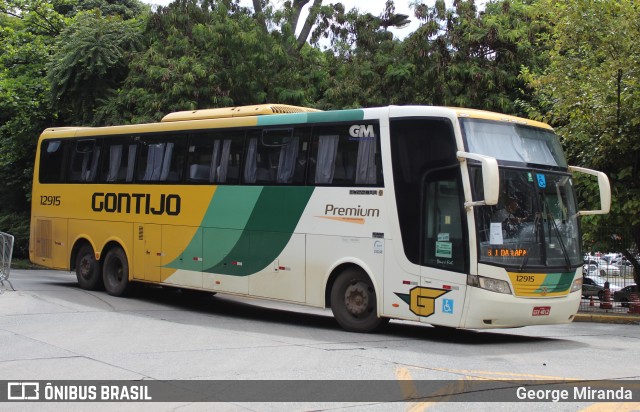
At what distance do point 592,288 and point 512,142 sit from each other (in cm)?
891

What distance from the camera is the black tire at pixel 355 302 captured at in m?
12.6

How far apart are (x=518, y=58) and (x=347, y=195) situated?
42.2ft

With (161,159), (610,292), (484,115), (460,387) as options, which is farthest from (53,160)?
(610,292)

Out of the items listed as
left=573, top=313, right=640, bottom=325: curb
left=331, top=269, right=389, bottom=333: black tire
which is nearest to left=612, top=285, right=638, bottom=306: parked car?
left=573, top=313, right=640, bottom=325: curb

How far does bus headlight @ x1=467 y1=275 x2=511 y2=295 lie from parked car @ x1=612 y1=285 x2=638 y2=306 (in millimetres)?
9555

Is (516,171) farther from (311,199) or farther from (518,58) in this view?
(518,58)

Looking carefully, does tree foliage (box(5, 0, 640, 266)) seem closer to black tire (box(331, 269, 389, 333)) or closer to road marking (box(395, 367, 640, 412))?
black tire (box(331, 269, 389, 333))

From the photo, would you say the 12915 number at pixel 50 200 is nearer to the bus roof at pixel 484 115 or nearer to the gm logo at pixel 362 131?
the gm logo at pixel 362 131

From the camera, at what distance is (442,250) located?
11.7 m

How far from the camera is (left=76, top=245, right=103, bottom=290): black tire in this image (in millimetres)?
18328

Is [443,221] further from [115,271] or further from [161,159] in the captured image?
[115,271]

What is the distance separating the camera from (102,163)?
18.1 metres

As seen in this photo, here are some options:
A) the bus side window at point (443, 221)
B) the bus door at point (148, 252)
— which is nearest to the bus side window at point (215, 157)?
the bus door at point (148, 252)

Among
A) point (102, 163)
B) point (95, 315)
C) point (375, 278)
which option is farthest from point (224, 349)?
point (102, 163)
